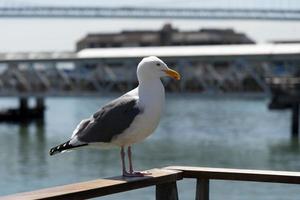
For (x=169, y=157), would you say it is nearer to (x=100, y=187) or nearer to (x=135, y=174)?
(x=135, y=174)

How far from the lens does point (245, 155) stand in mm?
40594

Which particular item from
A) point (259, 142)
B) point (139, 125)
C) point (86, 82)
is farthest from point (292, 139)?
point (139, 125)

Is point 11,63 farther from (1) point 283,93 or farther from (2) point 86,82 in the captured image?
(1) point 283,93

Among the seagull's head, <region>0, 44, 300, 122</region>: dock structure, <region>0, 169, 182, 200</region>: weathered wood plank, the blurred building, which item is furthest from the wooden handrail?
the blurred building

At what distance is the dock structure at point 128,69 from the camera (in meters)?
58.8

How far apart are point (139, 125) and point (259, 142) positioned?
43.3m

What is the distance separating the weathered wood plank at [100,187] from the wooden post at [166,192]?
46 millimetres

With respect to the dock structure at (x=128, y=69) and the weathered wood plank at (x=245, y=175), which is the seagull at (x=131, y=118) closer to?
the weathered wood plank at (x=245, y=175)

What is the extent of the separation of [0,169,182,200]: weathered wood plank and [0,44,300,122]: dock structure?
164ft

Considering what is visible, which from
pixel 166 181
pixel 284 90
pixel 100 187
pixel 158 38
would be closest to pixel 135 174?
pixel 166 181

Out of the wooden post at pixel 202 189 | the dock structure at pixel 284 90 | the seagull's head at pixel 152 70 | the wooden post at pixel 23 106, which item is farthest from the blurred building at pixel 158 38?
the wooden post at pixel 202 189

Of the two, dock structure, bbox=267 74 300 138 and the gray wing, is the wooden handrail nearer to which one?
the gray wing

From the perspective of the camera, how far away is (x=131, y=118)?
6.51 meters

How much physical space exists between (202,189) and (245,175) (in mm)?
363
